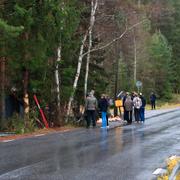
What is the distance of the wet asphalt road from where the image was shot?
1134 centimetres

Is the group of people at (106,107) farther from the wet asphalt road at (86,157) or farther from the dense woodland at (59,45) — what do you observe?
the wet asphalt road at (86,157)

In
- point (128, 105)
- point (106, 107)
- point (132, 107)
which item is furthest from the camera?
point (132, 107)

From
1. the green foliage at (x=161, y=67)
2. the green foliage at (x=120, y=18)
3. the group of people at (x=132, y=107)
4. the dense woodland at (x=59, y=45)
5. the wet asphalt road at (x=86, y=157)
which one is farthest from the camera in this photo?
the green foliage at (x=161, y=67)

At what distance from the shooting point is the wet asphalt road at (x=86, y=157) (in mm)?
11344

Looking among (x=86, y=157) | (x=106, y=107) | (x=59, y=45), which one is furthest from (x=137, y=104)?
(x=86, y=157)

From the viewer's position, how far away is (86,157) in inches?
559

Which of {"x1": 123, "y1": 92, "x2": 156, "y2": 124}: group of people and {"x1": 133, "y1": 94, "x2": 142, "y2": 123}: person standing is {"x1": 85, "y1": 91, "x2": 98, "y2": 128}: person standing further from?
{"x1": 133, "y1": 94, "x2": 142, "y2": 123}: person standing

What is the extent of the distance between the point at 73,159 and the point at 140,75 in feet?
223

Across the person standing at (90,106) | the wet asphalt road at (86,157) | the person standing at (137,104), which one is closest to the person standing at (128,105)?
the person standing at (137,104)

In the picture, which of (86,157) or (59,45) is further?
(59,45)

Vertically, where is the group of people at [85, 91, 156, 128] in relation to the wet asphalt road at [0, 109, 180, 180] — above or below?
above

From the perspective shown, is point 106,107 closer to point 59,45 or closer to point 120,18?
point 59,45

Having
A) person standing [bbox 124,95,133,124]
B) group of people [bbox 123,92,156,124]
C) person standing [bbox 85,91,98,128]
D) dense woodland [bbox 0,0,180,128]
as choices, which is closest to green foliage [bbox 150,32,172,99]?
dense woodland [bbox 0,0,180,128]

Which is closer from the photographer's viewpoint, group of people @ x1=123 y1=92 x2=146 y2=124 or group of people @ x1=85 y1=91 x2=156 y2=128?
→ group of people @ x1=85 y1=91 x2=156 y2=128
